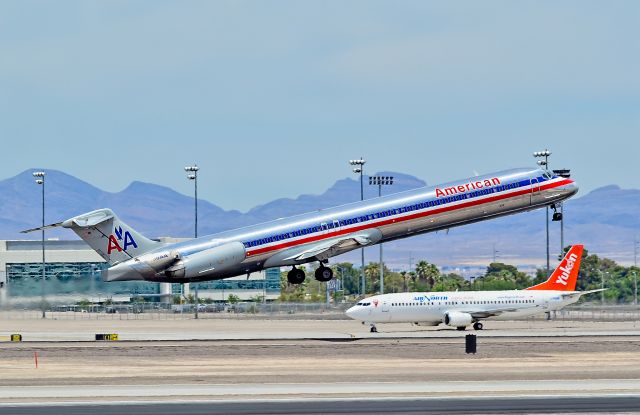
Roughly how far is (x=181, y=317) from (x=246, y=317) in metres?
9.84

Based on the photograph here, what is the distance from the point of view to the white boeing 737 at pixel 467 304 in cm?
10938

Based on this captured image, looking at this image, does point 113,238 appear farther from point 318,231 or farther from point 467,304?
point 467,304

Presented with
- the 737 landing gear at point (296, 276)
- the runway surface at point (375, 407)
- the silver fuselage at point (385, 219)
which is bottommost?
the runway surface at point (375, 407)

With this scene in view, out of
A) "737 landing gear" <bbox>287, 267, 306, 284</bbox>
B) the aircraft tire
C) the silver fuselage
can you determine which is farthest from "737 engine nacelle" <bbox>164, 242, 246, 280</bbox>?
"737 landing gear" <bbox>287, 267, 306, 284</bbox>

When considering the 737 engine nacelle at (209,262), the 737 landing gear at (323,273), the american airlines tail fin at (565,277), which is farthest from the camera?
the american airlines tail fin at (565,277)

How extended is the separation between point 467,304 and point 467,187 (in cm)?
2796

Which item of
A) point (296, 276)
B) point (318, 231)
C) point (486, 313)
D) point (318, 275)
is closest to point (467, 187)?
point (318, 231)

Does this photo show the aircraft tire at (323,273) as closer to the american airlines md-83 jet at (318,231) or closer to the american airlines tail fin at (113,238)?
the american airlines md-83 jet at (318,231)

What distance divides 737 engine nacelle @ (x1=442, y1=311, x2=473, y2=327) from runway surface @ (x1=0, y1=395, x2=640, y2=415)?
187 ft

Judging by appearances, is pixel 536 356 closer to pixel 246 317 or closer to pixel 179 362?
pixel 179 362

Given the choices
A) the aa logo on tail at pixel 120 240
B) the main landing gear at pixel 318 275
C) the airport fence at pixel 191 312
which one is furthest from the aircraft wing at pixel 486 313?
the aa logo on tail at pixel 120 240

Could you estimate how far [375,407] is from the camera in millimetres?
49219

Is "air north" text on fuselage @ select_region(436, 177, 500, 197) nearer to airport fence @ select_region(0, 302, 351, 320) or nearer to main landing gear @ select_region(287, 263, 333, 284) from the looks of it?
main landing gear @ select_region(287, 263, 333, 284)

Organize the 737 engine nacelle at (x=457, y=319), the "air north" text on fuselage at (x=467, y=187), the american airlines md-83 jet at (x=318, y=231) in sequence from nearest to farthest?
1. the american airlines md-83 jet at (x=318, y=231)
2. the "air north" text on fuselage at (x=467, y=187)
3. the 737 engine nacelle at (x=457, y=319)
